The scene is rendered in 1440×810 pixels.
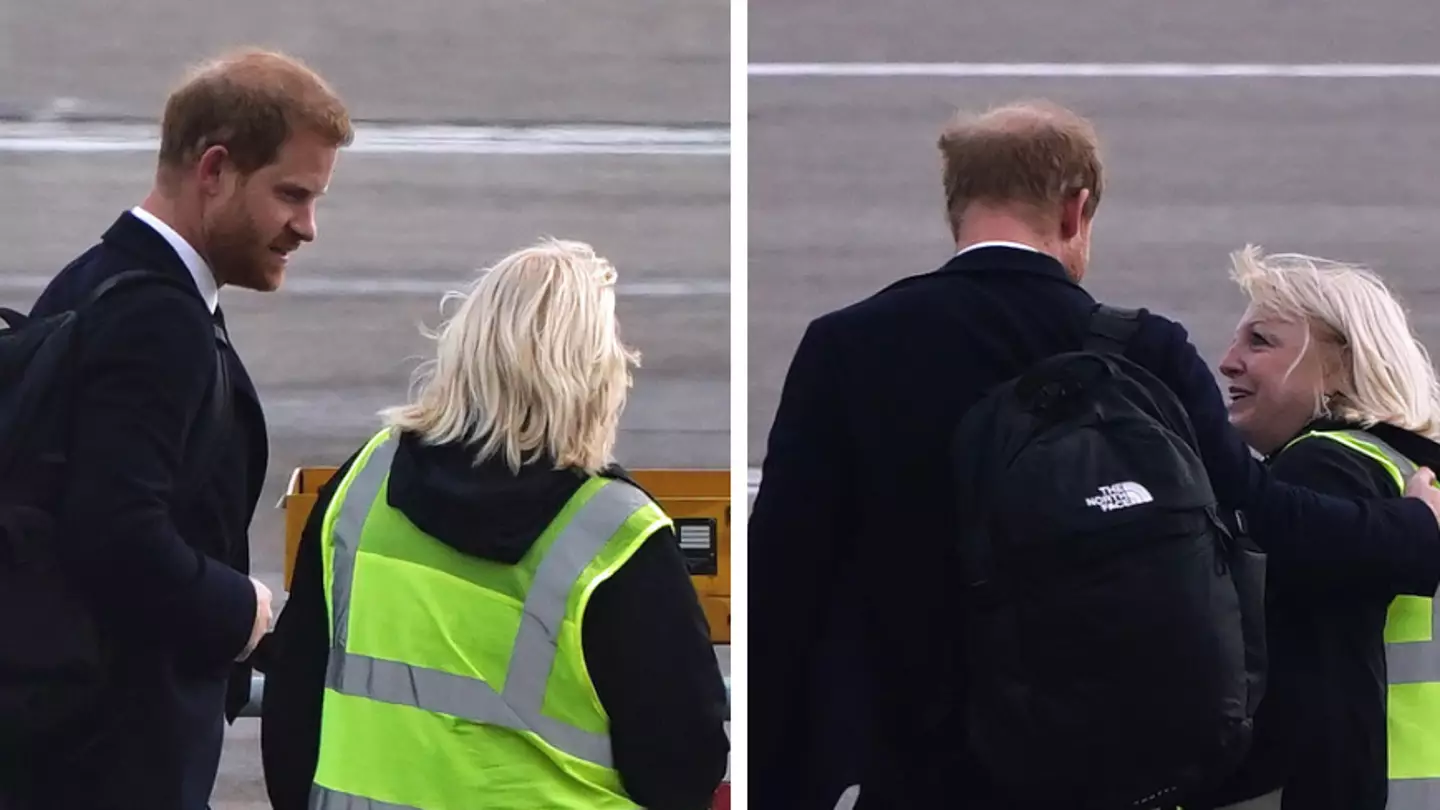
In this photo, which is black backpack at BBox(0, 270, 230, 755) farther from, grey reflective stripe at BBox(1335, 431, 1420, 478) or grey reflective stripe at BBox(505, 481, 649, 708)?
grey reflective stripe at BBox(1335, 431, 1420, 478)

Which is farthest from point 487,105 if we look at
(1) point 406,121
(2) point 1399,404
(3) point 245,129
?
(2) point 1399,404

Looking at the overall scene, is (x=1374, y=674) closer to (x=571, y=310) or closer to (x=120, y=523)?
(x=571, y=310)

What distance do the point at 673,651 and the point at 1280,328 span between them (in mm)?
1019

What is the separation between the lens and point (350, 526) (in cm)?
159

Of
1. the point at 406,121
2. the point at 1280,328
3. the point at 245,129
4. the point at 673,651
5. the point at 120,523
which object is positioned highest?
the point at 406,121

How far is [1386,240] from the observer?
321 centimetres

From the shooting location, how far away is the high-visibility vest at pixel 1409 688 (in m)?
1.95

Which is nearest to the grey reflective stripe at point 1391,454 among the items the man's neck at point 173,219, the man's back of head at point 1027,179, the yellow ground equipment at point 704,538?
the man's back of head at point 1027,179

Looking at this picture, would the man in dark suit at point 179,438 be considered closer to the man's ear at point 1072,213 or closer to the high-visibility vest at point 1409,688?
the man's ear at point 1072,213

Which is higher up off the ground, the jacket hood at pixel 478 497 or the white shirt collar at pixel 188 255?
the white shirt collar at pixel 188 255

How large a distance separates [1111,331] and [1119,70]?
177 cm

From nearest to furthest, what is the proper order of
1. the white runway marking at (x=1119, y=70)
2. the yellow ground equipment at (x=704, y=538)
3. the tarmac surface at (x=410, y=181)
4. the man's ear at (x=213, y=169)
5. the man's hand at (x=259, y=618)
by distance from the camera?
the man's hand at (x=259, y=618) → the man's ear at (x=213, y=169) → the yellow ground equipment at (x=704, y=538) → the tarmac surface at (x=410, y=181) → the white runway marking at (x=1119, y=70)

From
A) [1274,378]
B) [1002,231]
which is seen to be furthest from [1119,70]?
[1002,231]

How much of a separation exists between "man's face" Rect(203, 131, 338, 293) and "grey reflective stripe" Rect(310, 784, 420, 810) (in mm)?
575
